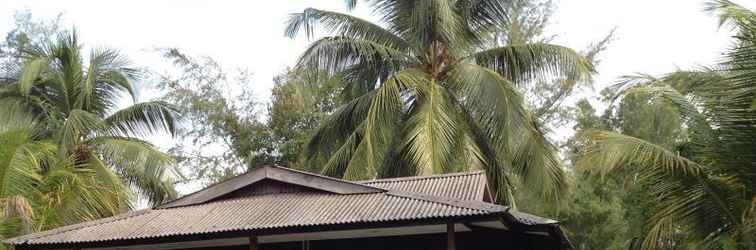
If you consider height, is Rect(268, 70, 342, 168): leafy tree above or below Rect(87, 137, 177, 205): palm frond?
above

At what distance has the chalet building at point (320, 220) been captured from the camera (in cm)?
1045

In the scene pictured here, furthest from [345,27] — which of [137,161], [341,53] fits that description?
[137,161]

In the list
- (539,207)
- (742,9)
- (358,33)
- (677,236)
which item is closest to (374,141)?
(358,33)

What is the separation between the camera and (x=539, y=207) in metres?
25.5

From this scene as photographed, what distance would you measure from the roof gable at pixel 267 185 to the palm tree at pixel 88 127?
3249 mm

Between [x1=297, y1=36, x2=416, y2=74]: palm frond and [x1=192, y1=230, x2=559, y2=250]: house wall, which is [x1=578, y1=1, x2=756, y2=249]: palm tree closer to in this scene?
[x1=192, y1=230, x2=559, y2=250]: house wall

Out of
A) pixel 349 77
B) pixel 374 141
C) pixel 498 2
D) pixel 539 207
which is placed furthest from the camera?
pixel 539 207

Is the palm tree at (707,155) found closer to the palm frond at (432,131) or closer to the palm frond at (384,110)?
the palm frond at (432,131)

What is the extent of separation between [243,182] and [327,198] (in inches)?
58.5

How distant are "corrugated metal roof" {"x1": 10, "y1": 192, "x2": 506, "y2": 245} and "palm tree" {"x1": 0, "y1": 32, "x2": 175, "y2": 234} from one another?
2.97 m

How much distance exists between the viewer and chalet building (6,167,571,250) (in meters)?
10.5

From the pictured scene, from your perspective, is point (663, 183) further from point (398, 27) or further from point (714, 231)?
point (398, 27)

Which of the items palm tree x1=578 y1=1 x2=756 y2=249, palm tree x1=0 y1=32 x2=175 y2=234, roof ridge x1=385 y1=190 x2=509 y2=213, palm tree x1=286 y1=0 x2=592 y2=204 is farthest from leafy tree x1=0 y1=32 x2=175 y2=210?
palm tree x1=578 y1=1 x2=756 y2=249

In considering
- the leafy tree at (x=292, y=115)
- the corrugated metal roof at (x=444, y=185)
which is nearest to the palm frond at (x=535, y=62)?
the corrugated metal roof at (x=444, y=185)
